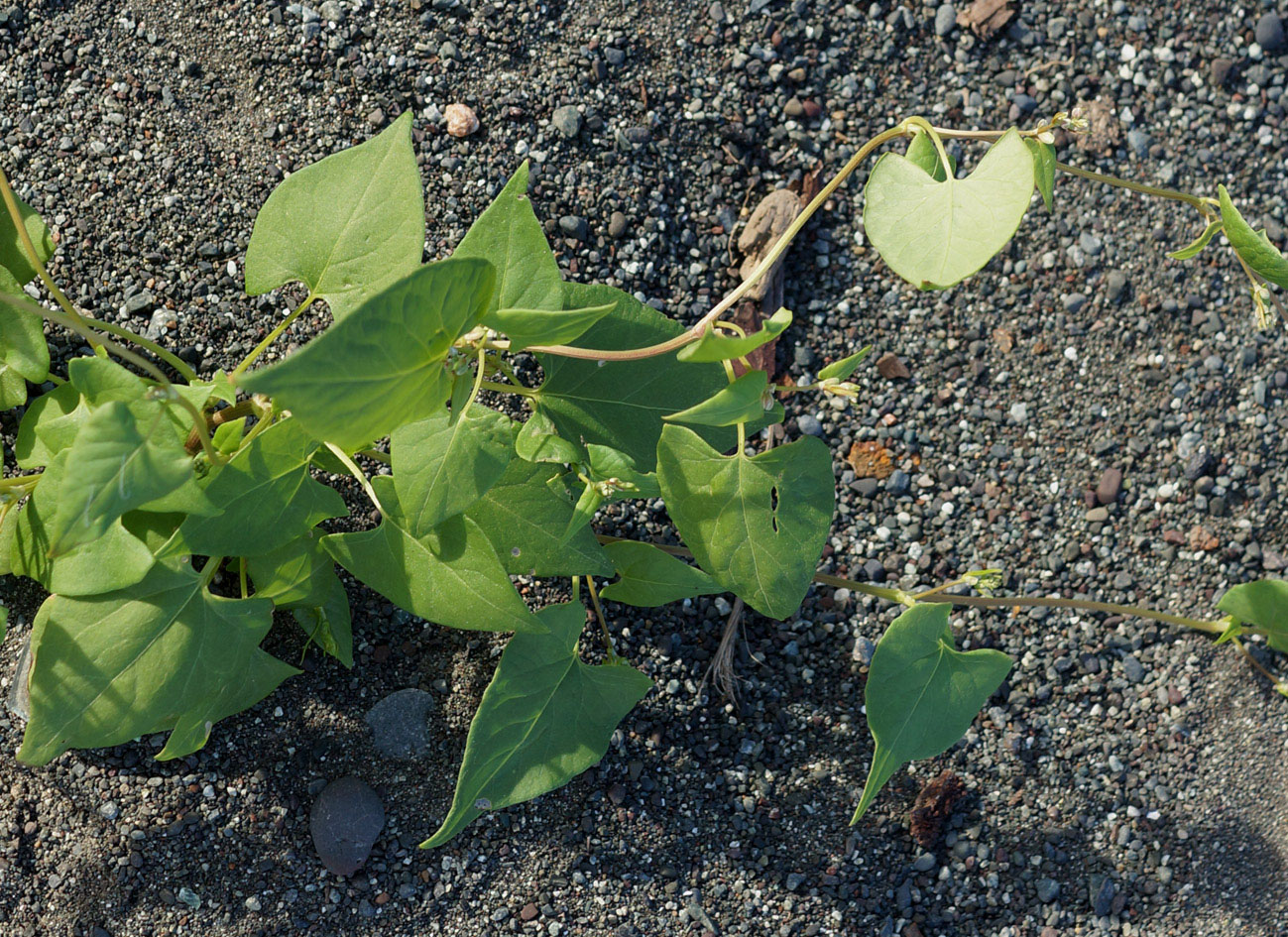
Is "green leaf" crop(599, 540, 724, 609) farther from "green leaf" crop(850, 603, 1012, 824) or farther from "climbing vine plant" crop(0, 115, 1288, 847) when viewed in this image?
"green leaf" crop(850, 603, 1012, 824)

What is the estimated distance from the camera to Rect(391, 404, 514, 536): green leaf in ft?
3.31

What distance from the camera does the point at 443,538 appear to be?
1.15 m

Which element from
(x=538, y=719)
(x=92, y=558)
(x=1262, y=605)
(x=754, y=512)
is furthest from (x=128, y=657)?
(x=1262, y=605)

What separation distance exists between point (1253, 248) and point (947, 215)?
0.39m

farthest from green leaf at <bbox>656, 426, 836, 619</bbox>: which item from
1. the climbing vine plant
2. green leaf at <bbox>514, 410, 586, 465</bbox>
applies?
green leaf at <bbox>514, 410, 586, 465</bbox>

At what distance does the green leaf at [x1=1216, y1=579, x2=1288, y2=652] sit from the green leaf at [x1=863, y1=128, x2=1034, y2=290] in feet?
2.98

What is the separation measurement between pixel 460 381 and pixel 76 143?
912 mm

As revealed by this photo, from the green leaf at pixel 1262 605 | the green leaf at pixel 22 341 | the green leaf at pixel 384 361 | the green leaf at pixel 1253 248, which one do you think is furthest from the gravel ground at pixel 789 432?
the green leaf at pixel 384 361

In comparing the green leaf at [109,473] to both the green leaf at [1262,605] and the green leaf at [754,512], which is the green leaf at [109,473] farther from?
the green leaf at [1262,605]

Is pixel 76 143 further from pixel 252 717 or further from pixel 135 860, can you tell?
pixel 135 860

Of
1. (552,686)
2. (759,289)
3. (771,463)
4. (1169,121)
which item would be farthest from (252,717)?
(1169,121)

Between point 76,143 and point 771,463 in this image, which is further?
point 76,143

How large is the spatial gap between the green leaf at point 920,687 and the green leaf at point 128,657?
787 millimetres

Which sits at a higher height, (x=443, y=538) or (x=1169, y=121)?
(x=443, y=538)
